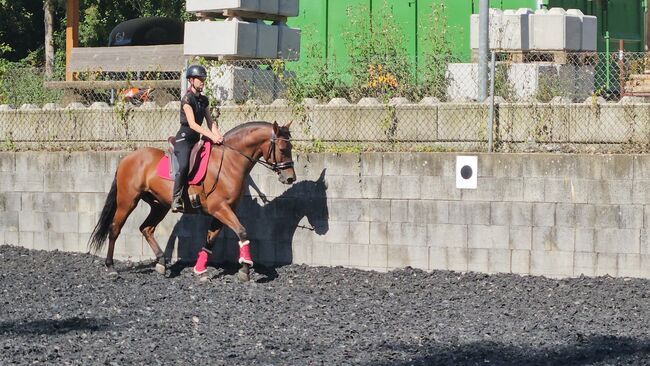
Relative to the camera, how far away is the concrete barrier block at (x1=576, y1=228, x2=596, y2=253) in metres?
14.4

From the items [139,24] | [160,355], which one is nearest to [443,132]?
[160,355]

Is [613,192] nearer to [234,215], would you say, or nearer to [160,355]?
[234,215]

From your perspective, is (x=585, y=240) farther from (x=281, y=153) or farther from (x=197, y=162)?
(x=197, y=162)

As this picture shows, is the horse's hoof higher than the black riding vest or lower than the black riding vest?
lower

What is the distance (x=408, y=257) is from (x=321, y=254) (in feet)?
3.94

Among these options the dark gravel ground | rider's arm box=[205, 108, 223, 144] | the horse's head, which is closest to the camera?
the dark gravel ground

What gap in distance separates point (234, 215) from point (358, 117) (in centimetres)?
224

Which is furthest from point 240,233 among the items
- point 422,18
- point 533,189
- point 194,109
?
point 422,18

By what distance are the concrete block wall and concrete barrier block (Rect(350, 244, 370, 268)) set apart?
0.02m

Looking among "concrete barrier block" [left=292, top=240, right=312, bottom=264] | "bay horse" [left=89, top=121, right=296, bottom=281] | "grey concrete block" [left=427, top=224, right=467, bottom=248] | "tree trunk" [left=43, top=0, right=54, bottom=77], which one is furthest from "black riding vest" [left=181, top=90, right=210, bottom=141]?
"tree trunk" [left=43, top=0, right=54, bottom=77]

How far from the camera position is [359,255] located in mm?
15688

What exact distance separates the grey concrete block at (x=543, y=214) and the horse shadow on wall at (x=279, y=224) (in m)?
2.74

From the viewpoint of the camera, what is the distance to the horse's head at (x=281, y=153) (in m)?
15.1

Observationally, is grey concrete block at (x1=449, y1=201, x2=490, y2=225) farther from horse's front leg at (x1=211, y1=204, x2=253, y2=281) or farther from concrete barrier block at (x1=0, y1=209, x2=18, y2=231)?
concrete barrier block at (x1=0, y1=209, x2=18, y2=231)
